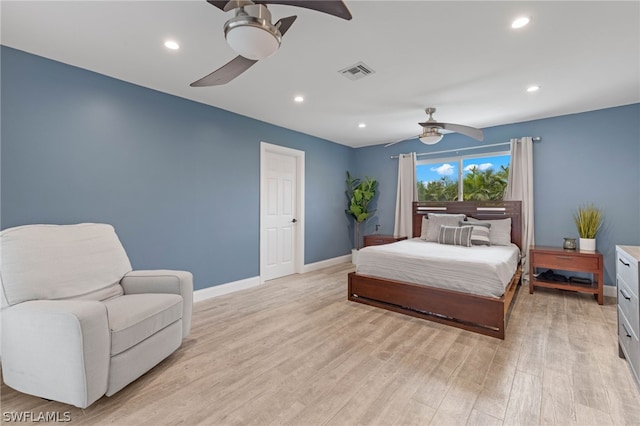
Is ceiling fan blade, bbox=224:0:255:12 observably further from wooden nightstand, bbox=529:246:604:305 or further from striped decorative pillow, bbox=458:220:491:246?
wooden nightstand, bbox=529:246:604:305

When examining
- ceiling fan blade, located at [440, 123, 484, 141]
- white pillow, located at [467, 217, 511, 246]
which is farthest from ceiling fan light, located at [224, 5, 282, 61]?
white pillow, located at [467, 217, 511, 246]

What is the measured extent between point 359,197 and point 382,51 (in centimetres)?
377

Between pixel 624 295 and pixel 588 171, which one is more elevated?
pixel 588 171

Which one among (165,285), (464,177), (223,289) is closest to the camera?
(165,285)

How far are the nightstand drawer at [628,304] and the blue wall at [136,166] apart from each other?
3976 mm

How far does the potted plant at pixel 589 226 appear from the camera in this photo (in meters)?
3.77

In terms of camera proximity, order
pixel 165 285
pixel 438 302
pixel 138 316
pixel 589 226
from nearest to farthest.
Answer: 1. pixel 138 316
2. pixel 165 285
3. pixel 438 302
4. pixel 589 226

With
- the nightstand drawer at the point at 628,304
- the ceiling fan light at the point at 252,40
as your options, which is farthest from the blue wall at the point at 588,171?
the ceiling fan light at the point at 252,40

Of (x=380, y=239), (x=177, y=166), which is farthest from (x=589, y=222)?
(x=177, y=166)

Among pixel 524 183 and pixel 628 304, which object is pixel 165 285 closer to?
pixel 628 304

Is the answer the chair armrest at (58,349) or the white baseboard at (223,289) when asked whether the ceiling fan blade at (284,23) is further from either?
the white baseboard at (223,289)

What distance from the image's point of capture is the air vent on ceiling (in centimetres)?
274

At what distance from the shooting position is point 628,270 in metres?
1.94

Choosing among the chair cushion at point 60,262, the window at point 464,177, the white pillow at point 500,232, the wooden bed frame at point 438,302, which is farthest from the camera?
the window at point 464,177
